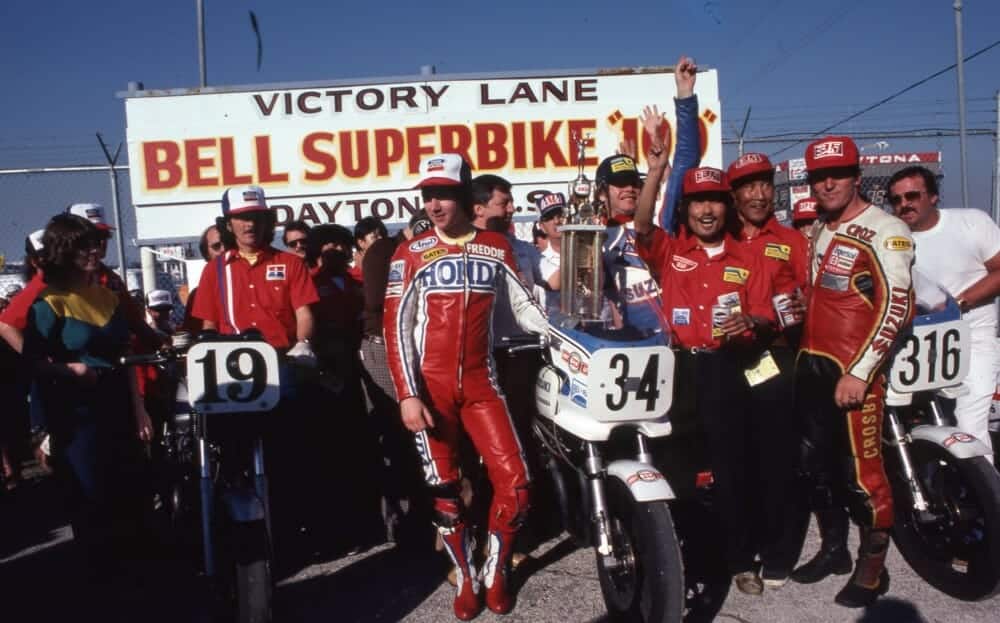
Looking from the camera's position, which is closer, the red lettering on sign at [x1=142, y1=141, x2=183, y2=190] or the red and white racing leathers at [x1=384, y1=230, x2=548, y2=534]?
→ the red and white racing leathers at [x1=384, y1=230, x2=548, y2=534]

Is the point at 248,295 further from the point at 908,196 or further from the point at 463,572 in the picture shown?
the point at 908,196

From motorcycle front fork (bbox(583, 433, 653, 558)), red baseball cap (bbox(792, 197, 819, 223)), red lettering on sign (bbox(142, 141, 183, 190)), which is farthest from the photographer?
red lettering on sign (bbox(142, 141, 183, 190))

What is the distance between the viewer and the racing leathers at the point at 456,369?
3.54 m

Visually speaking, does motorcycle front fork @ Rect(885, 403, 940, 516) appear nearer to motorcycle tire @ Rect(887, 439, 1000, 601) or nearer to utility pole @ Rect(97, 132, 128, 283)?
motorcycle tire @ Rect(887, 439, 1000, 601)

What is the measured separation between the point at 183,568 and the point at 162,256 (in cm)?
579

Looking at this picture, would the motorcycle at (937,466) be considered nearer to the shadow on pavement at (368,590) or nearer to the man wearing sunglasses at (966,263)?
the man wearing sunglasses at (966,263)

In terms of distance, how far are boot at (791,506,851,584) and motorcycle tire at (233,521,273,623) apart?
8.38 feet

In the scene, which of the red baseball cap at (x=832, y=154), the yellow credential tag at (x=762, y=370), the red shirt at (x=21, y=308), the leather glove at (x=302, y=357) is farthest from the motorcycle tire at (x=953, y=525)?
the red shirt at (x=21, y=308)

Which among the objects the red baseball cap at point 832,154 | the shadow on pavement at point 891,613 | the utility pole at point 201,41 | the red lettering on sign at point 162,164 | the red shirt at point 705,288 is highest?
the utility pole at point 201,41

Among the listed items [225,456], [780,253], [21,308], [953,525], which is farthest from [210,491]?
[953,525]

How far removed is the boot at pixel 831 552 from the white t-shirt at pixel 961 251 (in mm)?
1505

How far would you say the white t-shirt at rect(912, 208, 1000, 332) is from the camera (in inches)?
177

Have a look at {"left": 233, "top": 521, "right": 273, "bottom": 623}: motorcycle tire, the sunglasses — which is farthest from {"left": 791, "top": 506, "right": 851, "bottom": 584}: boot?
{"left": 233, "top": 521, "right": 273, "bottom": 623}: motorcycle tire

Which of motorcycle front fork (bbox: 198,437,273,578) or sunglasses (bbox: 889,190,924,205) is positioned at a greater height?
sunglasses (bbox: 889,190,924,205)
